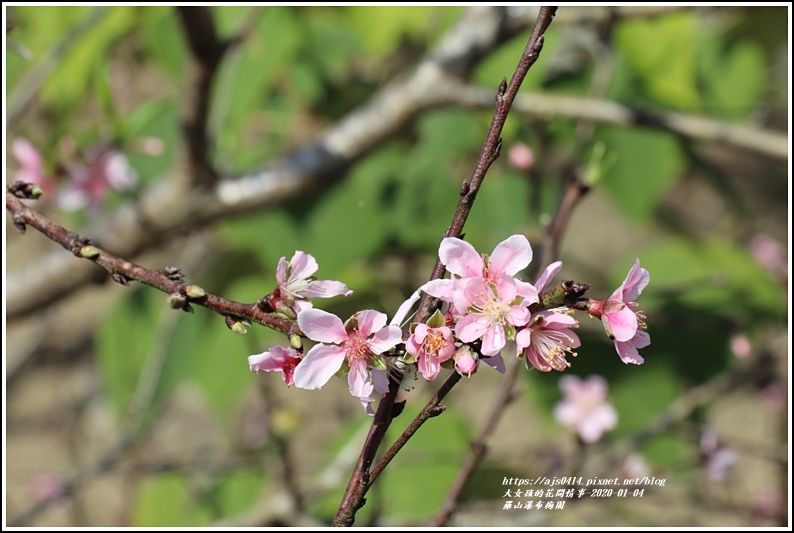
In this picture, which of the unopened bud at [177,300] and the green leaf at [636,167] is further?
the green leaf at [636,167]

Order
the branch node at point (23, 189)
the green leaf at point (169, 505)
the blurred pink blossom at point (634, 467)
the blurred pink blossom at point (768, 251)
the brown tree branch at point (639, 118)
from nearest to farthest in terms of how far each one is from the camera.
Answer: the branch node at point (23, 189) < the brown tree branch at point (639, 118) < the blurred pink blossom at point (634, 467) < the green leaf at point (169, 505) < the blurred pink blossom at point (768, 251)

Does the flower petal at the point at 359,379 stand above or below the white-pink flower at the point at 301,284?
below

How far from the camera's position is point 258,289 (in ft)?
4.20

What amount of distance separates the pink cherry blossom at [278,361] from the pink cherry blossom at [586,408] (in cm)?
87

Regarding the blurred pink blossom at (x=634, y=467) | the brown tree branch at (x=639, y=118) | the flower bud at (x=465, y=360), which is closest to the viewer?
the flower bud at (x=465, y=360)

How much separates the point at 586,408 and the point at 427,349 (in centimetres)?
95

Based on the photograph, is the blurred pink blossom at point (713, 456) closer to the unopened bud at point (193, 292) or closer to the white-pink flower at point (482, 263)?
the white-pink flower at point (482, 263)

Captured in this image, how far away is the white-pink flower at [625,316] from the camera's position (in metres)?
0.42

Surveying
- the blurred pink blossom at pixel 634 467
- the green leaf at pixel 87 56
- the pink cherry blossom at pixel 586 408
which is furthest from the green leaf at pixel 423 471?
the green leaf at pixel 87 56

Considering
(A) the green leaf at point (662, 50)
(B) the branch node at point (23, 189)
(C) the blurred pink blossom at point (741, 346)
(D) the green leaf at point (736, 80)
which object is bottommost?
(B) the branch node at point (23, 189)

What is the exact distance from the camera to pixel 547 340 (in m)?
0.43

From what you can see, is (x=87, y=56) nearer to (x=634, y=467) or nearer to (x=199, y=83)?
(x=199, y=83)

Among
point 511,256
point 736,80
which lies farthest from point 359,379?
point 736,80

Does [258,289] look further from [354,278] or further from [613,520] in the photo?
[613,520]
